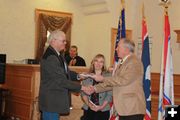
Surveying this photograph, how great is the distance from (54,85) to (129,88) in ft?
2.70

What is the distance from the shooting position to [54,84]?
4.16 metres

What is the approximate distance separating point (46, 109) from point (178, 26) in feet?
18.7

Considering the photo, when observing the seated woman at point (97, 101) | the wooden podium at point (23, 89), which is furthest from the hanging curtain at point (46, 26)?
the seated woman at point (97, 101)

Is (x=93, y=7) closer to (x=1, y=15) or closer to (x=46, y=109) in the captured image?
(x=1, y=15)

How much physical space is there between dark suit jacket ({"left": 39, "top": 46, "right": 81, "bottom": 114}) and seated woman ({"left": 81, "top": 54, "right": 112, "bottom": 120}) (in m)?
0.60

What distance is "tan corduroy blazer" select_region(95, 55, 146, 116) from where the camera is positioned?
4.06m

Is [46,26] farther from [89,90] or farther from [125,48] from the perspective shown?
[125,48]

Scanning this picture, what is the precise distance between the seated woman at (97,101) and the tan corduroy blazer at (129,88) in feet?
2.18

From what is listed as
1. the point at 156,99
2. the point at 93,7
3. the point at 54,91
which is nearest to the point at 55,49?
the point at 54,91

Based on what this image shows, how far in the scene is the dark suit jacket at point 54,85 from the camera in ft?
13.6

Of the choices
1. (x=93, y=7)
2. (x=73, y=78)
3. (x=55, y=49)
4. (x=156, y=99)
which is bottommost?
(x=156, y=99)

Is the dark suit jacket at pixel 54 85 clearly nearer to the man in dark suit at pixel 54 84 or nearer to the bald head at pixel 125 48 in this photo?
the man in dark suit at pixel 54 84

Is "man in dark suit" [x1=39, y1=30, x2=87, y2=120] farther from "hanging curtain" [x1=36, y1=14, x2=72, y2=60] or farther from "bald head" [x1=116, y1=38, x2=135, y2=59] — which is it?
"hanging curtain" [x1=36, y1=14, x2=72, y2=60]

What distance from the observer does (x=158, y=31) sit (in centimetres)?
970
